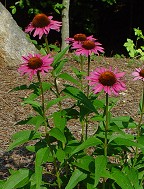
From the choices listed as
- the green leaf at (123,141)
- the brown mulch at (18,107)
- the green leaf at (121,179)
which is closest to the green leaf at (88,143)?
the green leaf at (123,141)

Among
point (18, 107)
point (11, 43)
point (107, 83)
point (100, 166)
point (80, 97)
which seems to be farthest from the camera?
point (11, 43)

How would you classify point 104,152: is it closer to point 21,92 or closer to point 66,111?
point 66,111

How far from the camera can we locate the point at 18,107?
5.13 m

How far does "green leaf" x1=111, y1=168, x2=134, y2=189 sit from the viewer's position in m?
2.48

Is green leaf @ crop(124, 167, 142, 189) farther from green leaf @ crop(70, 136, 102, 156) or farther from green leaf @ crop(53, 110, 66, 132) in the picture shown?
green leaf @ crop(53, 110, 66, 132)

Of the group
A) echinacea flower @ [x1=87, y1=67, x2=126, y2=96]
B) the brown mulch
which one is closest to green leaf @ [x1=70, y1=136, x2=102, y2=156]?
echinacea flower @ [x1=87, y1=67, x2=126, y2=96]

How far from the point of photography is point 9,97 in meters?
5.35

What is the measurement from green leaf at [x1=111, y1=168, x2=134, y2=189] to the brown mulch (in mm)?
1404

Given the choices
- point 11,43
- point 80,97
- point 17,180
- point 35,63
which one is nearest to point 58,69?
point 80,97

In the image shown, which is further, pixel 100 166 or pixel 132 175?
pixel 132 175

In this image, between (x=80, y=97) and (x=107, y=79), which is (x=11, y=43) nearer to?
(x=80, y=97)

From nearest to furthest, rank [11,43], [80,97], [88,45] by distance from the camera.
→ [80,97] → [88,45] → [11,43]

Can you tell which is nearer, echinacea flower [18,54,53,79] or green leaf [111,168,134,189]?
echinacea flower [18,54,53,79]

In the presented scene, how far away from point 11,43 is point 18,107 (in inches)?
71.2
